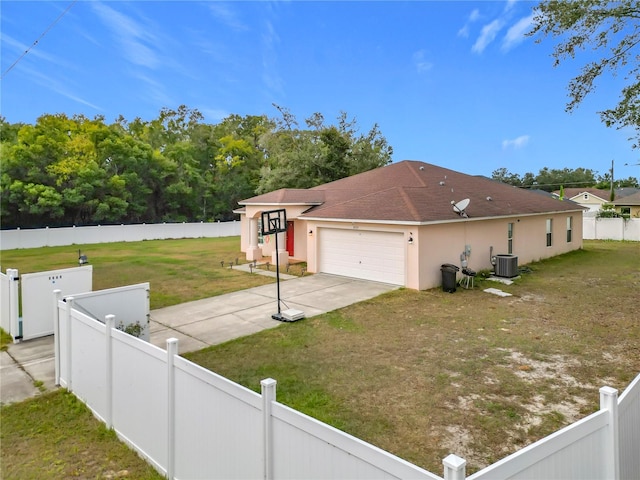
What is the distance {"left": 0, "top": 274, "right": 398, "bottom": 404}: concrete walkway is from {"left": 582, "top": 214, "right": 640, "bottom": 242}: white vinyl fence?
21981 millimetres

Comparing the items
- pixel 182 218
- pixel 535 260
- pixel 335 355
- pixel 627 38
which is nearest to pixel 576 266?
pixel 535 260

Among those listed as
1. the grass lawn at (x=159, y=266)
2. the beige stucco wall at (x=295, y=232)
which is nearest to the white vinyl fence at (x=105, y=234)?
the grass lawn at (x=159, y=266)

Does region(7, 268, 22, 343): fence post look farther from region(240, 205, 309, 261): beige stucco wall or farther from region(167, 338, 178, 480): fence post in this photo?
region(240, 205, 309, 261): beige stucco wall

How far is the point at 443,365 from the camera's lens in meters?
7.00

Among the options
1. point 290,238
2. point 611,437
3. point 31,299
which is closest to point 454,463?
point 611,437

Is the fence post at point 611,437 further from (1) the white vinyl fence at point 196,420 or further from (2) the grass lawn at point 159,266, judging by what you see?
(2) the grass lawn at point 159,266

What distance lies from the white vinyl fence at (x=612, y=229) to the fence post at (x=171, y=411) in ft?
102

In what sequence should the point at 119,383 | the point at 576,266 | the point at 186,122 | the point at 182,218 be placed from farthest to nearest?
1. the point at 186,122
2. the point at 182,218
3. the point at 576,266
4. the point at 119,383

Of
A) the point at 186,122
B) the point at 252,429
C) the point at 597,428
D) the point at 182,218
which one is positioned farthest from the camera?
the point at 186,122

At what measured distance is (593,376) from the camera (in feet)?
21.3

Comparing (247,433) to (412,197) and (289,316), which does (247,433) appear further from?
(412,197)

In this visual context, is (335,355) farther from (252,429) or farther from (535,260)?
(535,260)

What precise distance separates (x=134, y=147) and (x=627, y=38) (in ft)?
115

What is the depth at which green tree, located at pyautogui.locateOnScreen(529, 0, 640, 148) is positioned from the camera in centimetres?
1104
